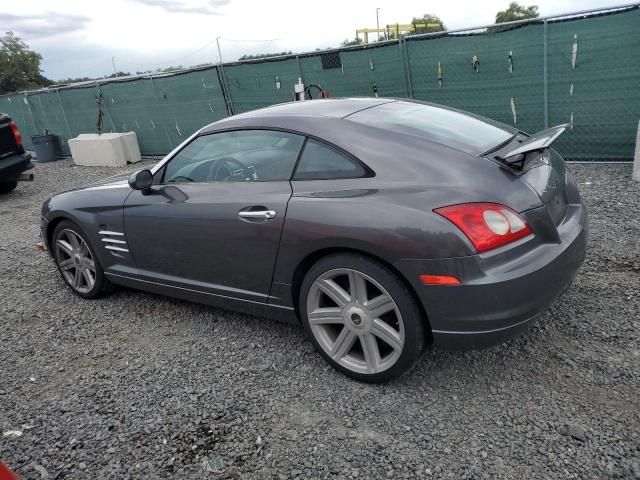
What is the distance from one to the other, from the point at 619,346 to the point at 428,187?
151 cm

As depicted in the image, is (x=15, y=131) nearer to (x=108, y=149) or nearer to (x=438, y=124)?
(x=108, y=149)

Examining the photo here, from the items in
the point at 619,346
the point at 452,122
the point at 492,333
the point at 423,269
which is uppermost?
the point at 452,122

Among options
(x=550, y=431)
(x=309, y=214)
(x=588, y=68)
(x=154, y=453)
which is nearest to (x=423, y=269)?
(x=309, y=214)

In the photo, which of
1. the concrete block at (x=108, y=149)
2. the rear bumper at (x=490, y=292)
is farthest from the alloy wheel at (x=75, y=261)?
the concrete block at (x=108, y=149)

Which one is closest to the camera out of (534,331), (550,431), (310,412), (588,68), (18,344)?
(550,431)

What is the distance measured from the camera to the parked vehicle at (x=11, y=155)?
862cm

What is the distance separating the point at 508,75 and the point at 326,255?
5.69 m

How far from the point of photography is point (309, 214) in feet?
9.03

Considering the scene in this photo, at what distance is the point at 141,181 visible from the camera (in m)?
3.57

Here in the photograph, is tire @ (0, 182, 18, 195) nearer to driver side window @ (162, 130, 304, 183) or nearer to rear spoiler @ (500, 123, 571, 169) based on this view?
driver side window @ (162, 130, 304, 183)

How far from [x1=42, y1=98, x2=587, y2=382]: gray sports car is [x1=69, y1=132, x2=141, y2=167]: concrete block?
907 cm

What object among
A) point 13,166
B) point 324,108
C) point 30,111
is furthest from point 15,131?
point 324,108

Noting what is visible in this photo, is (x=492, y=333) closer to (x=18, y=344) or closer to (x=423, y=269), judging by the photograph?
(x=423, y=269)

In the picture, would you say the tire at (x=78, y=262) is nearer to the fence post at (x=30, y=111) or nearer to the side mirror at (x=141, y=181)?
the side mirror at (x=141, y=181)
